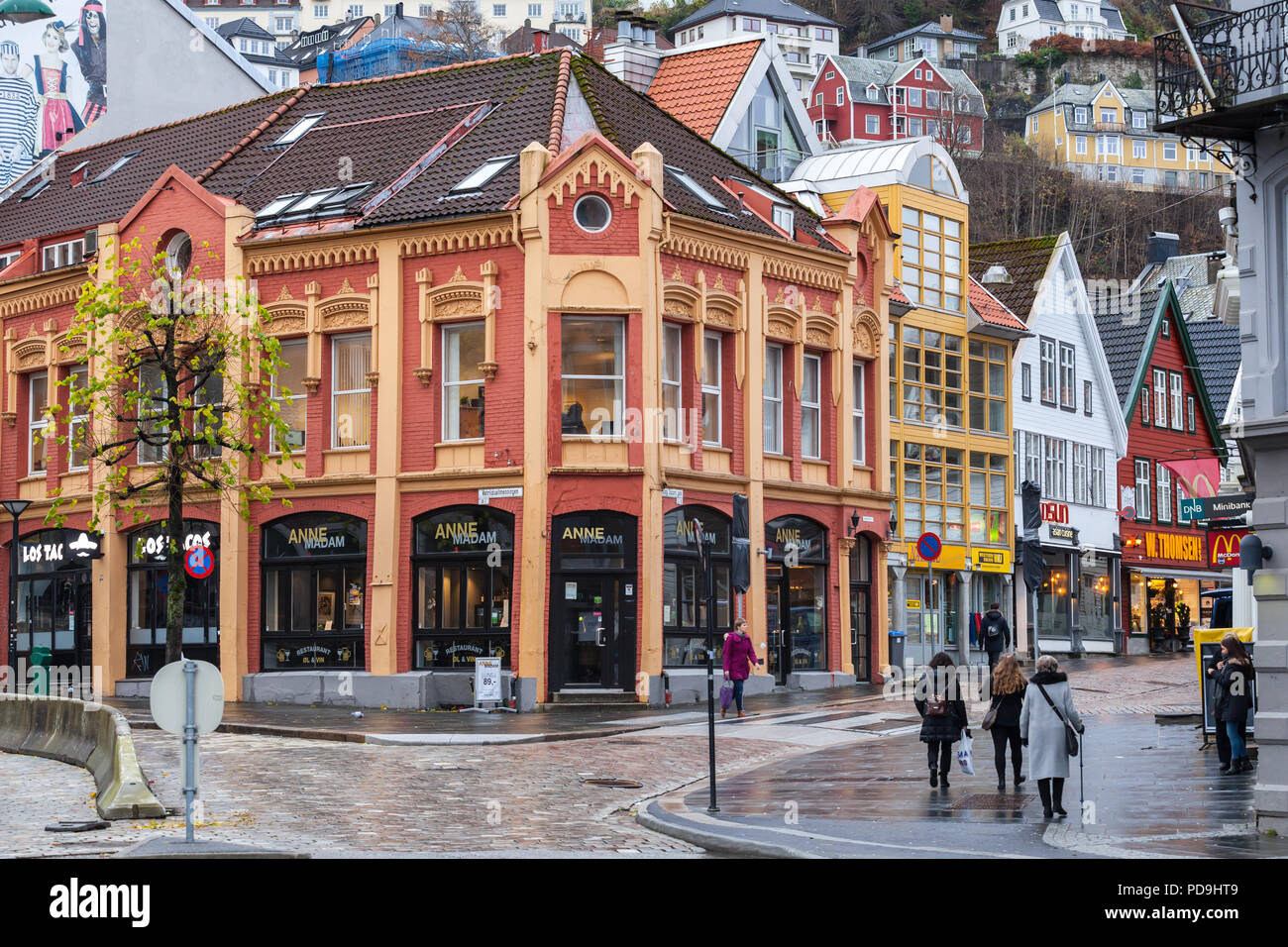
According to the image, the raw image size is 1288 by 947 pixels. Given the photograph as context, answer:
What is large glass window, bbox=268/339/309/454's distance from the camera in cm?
3712

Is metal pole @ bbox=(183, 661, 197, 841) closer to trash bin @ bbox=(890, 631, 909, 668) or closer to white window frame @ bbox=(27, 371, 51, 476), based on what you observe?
white window frame @ bbox=(27, 371, 51, 476)

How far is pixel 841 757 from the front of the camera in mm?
24406

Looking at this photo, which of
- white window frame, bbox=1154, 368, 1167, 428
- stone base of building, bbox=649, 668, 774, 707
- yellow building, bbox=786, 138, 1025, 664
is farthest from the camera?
white window frame, bbox=1154, 368, 1167, 428

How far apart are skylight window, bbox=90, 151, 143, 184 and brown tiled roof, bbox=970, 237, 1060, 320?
80.0 feet

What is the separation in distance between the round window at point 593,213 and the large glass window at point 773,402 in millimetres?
4997

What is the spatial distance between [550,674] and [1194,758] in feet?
46.0

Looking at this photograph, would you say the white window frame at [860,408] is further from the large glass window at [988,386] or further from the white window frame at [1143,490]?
the white window frame at [1143,490]

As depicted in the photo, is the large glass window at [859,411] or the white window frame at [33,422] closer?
the large glass window at [859,411]

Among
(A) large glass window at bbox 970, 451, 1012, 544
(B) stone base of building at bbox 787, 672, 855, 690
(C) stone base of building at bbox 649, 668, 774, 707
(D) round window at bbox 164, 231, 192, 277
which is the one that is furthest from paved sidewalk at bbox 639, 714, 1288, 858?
(A) large glass window at bbox 970, 451, 1012, 544

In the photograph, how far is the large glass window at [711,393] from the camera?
3625 centimetres

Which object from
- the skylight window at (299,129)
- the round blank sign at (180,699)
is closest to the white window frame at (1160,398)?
the skylight window at (299,129)

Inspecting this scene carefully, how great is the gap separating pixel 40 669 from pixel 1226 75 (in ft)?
85.1

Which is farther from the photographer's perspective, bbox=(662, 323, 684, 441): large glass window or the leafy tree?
bbox=(662, 323, 684, 441): large glass window
